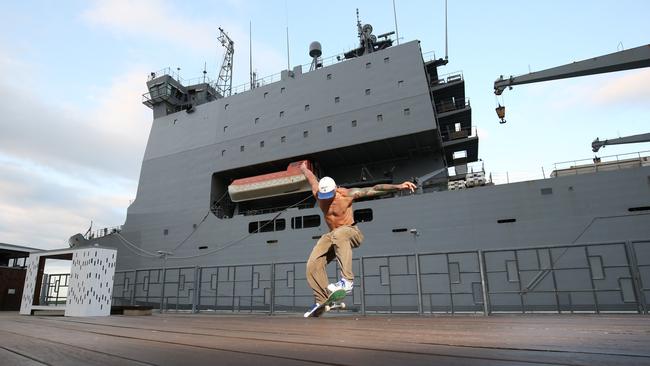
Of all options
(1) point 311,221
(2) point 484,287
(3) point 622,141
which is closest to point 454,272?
(2) point 484,287

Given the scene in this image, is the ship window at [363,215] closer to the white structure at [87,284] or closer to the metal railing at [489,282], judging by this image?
the metal railing at [489,282]

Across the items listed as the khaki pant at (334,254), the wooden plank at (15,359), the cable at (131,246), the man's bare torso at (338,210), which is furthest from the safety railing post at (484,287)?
the cable at (131,246)

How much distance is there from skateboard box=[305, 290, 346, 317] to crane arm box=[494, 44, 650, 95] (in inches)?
444

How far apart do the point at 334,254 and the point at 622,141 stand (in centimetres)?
1730

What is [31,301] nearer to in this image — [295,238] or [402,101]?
[295,238]

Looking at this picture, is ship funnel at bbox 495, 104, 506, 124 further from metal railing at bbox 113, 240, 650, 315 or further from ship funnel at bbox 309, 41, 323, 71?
ship funnel at bbox 309, 41, 323, 71

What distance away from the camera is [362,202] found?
13180 mm

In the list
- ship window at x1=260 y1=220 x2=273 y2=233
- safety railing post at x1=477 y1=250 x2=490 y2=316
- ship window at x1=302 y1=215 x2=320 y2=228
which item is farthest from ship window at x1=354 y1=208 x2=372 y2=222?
safety railing post at x1=477 y1=250 x2=490 y2=316

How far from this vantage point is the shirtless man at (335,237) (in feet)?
14.3

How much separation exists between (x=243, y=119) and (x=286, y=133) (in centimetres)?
238

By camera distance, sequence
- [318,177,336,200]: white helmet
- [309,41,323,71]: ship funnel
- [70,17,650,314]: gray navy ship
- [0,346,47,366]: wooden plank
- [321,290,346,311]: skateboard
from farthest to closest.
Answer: [309,41,323,71]: ship funnel
[70,17,650,314]: gray navy ship
[318,177,336,200]: white helmet
[321,290,346,311]: skateboard
[0,346,47,366]: wooden plank

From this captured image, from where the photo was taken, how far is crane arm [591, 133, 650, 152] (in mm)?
15398

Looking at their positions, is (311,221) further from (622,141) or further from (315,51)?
(622,141)

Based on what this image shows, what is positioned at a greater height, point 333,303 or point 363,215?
point 363,215
